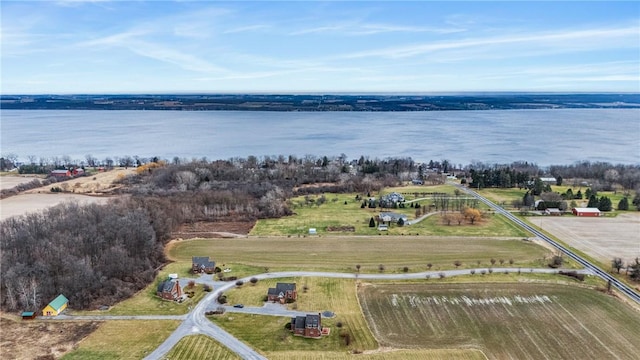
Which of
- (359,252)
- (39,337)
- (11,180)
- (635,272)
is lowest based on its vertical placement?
(39,337)

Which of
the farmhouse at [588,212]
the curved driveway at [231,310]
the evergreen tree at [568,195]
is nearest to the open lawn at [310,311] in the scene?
the curved driveway at [231,310]

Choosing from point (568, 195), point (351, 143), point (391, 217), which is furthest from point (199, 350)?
point (351, 143)

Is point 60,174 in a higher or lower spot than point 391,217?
higher

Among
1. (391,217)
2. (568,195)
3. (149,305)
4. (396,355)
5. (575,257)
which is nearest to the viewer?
(396,355)

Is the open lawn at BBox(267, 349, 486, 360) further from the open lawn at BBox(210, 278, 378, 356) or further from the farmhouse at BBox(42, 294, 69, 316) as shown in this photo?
the farmhouse at BBox(42, 294, 69, 316)

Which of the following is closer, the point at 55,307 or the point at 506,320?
the point at 506,320

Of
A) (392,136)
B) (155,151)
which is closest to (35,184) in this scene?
(155,151)

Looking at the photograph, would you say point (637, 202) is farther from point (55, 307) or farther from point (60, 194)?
point (60, 194)
